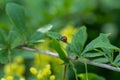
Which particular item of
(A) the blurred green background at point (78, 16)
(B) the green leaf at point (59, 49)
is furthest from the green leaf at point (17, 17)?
(A) the blurred green background at point (78, 16)

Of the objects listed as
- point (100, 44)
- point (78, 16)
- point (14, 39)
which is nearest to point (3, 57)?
point (14, 39)

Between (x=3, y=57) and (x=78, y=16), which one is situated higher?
(x=78, y=16)

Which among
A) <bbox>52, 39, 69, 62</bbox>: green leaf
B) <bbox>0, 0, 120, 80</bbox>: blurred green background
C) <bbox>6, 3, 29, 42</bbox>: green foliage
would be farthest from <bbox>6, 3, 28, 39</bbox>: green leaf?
<bbox>0, 0, 120, 80</bbox>: blurred green background

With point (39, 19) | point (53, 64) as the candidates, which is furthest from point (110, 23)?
point (53, 64)

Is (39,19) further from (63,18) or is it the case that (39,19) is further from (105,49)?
(105,49)

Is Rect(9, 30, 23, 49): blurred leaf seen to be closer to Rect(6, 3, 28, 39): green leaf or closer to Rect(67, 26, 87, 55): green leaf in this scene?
Rect(6, 3, 28, 39): green leaf

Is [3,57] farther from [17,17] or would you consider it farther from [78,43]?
[78,43]
